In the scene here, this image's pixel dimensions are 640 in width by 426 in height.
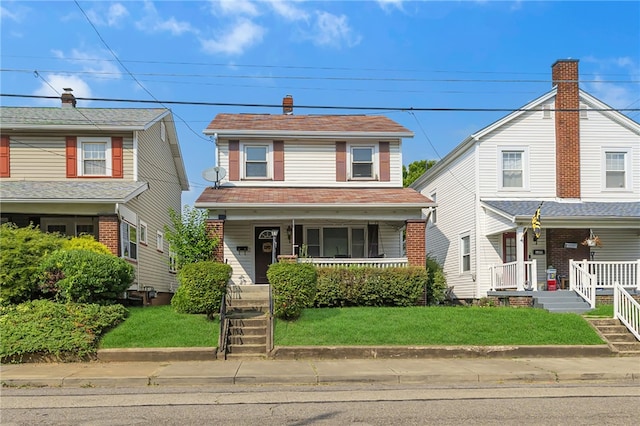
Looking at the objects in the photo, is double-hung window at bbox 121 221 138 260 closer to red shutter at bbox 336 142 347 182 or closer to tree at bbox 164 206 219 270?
tree at bbox 164 206 219 270

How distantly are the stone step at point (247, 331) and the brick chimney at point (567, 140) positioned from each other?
1239cm

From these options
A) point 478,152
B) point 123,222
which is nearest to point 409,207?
point 478,152

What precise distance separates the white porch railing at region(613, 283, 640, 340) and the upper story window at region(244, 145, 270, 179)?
37.5ft

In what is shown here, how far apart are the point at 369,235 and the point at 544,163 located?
6687 millimetres

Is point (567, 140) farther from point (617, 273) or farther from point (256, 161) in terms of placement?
point (256, 161)

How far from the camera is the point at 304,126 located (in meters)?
21.2

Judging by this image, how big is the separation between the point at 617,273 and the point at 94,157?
16.9 metres

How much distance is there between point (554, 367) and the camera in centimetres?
1129

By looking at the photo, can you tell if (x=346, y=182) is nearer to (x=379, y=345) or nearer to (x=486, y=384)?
(x=379, y=345)

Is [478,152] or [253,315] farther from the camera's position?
[478,152]

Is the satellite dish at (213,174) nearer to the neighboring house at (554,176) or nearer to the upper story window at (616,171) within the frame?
the neighboring house at (554,176)

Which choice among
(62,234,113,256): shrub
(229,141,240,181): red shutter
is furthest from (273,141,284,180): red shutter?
(62,234,113,256): shrub

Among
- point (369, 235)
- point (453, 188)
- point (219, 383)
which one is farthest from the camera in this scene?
point (453, 188)

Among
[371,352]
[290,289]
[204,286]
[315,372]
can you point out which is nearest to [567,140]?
[290,289]
